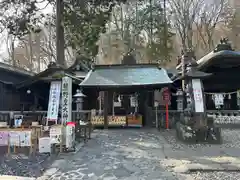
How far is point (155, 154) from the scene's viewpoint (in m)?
8.48

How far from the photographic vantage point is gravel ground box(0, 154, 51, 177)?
259 inches

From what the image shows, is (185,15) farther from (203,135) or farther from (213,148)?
(213,148)

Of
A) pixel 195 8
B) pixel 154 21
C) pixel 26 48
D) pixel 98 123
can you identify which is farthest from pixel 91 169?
pixel 26 48

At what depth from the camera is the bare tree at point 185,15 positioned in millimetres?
29719

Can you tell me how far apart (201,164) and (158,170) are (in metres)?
1.21

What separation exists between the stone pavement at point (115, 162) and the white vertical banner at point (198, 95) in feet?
6.78

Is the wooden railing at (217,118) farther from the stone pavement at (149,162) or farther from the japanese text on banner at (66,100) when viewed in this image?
the japanese text on banner at (66,100)

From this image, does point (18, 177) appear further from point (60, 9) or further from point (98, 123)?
point (60, 9)

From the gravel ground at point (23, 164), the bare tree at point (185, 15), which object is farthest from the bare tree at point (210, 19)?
the gravel ground at point (23, 164)

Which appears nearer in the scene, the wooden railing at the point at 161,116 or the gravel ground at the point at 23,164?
the gravel ground at the point at 23,164

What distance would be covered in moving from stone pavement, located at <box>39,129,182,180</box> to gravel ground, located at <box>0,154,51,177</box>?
42 cm

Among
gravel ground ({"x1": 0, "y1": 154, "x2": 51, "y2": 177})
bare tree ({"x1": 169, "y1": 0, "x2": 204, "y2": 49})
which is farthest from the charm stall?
bare tree ({"x1": 169, "y1": 0, "x2": 204, "y2": 49})

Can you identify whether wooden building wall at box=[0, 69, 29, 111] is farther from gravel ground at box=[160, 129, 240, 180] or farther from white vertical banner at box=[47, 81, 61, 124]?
gravel ground at box=[160, 129, 240, 180]

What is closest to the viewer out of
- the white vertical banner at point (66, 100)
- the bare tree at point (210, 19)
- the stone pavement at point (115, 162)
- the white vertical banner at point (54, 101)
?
the stone pavement at point (115, 162)
